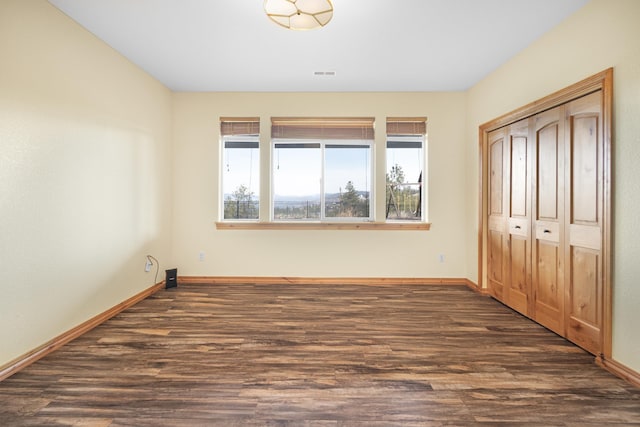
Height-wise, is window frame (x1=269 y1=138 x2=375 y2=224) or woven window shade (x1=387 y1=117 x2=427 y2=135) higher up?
woven window shade (x1=387 y1=117 x2=427 y2=135)

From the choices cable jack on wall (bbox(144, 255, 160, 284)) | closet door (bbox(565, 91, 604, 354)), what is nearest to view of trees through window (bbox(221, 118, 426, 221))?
cable jack on wall (bbox(144, 255, 160, 284))

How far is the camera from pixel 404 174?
4.27m

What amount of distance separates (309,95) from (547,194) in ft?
9.85

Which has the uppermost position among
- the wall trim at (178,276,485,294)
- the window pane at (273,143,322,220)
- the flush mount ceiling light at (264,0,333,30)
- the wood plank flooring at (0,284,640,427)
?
the flush mount ceiling light at (264,0,333,30)

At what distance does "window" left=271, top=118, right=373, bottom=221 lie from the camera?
14.0 ft

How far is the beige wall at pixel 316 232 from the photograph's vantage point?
4.16 metres

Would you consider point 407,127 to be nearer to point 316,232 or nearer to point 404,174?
point 404,174

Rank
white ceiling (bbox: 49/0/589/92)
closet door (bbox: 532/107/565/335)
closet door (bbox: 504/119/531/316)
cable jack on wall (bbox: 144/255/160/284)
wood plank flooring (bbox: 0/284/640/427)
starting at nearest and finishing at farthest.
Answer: wood plank flooring (bbox: 0/284/640/427) < white ceiling (bbox: 49/0/589/92) < closet door (bbox: 532/107/565/335) < closet door (bbox: 504/119/531/316) < cable jack on wall (bbox: 144/255/160/284)

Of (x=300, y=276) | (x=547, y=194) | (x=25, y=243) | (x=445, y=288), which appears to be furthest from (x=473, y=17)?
(x=25, y=243)

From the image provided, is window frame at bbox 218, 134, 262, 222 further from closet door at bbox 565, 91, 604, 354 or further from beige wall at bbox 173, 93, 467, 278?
closet door at bbox 565, 91, 604, 354

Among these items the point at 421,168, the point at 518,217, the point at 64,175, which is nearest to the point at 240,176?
the point at 64,175

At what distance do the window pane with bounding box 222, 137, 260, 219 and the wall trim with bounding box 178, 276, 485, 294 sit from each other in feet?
2.88

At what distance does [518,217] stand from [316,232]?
94.1 inches

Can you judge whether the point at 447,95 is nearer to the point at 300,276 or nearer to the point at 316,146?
the point at 316,146
